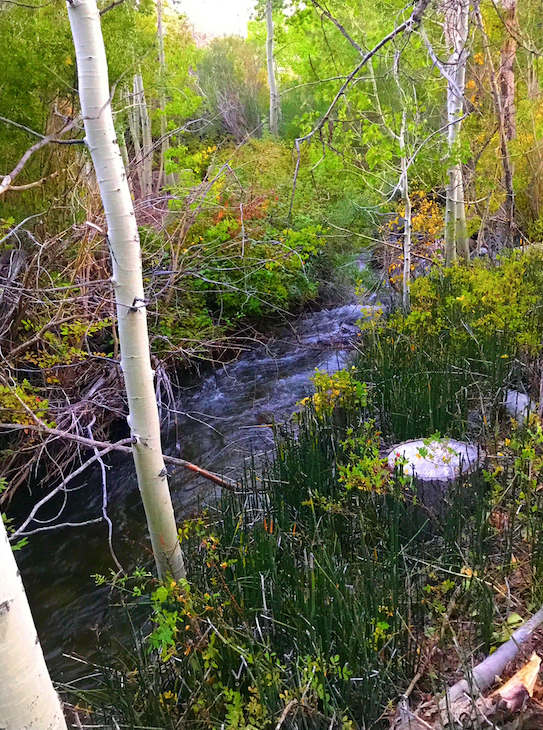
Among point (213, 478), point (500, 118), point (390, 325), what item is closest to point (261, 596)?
point (213, 478)

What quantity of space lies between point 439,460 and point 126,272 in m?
1.74

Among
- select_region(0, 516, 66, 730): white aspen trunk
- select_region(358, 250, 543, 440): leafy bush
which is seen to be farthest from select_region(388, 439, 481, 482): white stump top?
select_region(0, 516, 66, 730): white aspen trunk

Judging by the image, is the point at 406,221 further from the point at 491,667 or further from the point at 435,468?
the point at 491,667

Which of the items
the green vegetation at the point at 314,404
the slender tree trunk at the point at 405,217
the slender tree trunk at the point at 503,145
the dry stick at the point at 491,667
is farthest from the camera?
the slender tree trunk at the point at 503,145

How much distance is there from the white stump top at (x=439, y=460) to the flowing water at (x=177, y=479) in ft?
3.91

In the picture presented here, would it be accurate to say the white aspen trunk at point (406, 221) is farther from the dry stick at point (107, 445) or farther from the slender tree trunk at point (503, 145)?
the dry stick at point (107, 445)

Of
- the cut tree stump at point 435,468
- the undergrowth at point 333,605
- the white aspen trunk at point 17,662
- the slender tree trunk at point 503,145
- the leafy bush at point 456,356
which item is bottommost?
the undergrowth at point 333,605

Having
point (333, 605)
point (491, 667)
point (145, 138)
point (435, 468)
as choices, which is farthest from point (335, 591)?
point (145, 138)

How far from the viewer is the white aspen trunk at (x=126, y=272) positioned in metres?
1.85

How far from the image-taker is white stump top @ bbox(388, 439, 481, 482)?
2533mm

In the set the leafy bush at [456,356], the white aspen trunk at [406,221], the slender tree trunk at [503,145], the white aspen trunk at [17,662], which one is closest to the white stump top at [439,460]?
the leafy bush at [456,356]

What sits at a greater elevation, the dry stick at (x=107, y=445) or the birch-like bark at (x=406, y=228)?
the birch-like bark at (x=406, y=228)

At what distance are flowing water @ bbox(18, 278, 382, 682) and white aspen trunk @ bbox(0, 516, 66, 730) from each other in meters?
1.75

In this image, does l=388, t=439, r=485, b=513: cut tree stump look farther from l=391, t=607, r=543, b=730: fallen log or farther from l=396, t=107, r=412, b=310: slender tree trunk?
l=396, t=107, r=412, b=310: slender tree trunk
